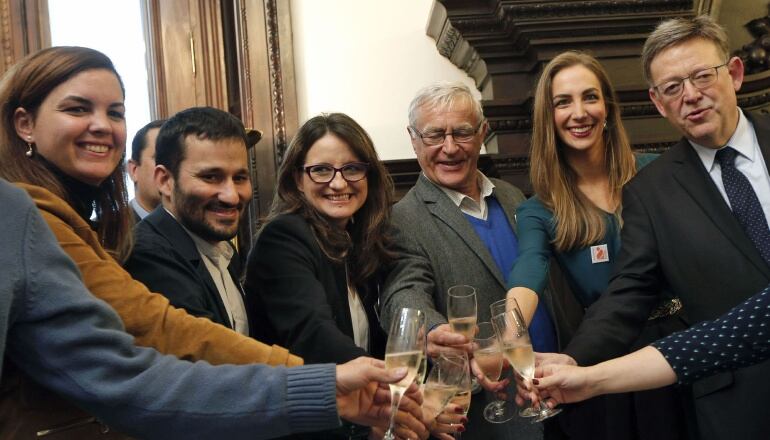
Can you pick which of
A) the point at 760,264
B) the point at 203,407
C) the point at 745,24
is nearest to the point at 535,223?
the point at 760,264

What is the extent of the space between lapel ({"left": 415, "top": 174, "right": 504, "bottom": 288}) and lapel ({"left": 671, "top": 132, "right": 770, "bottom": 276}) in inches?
22.5

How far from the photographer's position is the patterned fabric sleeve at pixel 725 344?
67.2 inches

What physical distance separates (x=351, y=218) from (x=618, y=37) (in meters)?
1.60

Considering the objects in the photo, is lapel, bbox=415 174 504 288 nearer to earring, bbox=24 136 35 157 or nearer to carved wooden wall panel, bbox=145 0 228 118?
earring, bbox=24 136 35 157

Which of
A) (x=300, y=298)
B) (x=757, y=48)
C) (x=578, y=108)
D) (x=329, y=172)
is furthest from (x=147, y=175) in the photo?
(x=757, y=48)

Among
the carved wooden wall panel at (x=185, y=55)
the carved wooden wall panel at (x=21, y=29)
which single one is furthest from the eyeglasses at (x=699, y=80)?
the carved wooden wall panel at (x=21, y=29)

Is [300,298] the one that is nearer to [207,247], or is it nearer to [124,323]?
[207,247]

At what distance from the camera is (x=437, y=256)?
95.2 inches

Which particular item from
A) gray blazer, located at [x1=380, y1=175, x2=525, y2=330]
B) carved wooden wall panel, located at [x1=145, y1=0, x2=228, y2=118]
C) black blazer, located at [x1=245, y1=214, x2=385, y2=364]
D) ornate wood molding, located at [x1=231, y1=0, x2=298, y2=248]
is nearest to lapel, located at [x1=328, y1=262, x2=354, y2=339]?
black blazer, located at [x1=245, y1=214, x2=385, y2=364]

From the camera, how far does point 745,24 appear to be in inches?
150

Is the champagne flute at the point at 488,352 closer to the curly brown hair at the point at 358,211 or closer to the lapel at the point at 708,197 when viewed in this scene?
the curly brown hair at the point at 358,211

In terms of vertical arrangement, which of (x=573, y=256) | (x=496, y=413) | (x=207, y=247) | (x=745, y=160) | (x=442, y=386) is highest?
(x=745, y=160)

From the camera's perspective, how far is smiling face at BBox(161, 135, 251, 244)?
209 cm

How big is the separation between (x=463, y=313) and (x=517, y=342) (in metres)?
0.19
